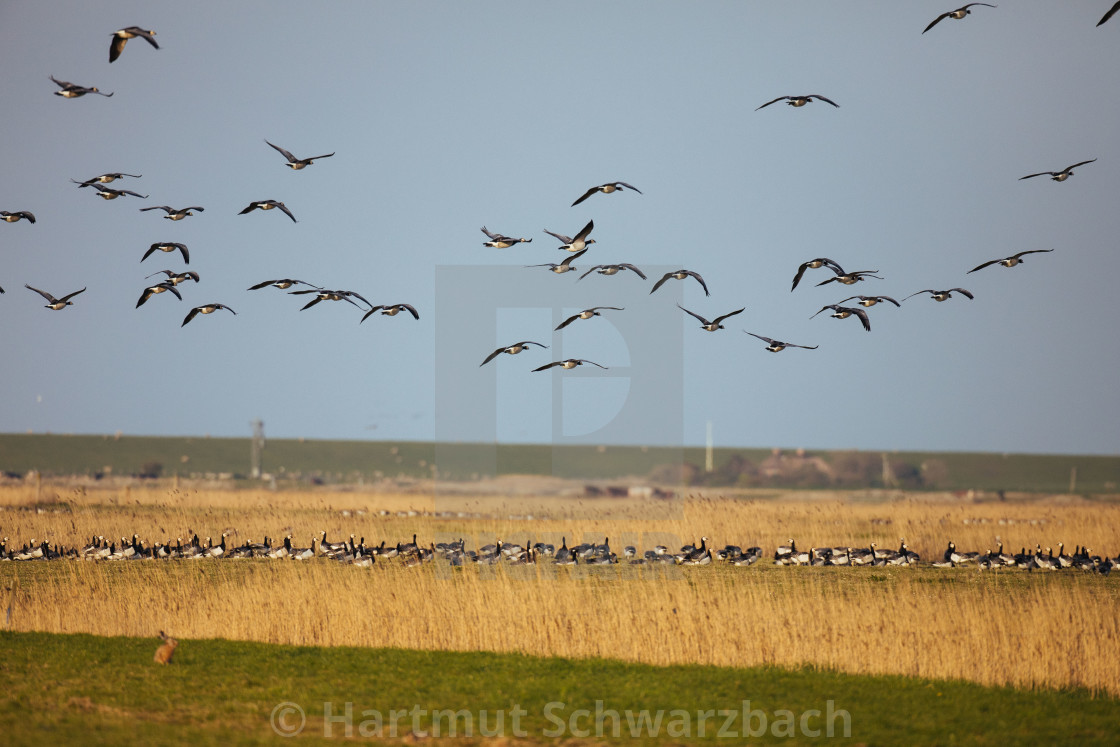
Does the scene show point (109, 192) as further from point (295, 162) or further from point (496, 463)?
point (496, 463)

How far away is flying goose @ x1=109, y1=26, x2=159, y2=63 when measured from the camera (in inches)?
665

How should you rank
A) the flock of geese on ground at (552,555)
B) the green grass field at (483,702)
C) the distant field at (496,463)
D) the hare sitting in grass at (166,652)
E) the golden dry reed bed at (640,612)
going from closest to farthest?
the green grass field at (483,702) < the hare sitting in grass at (166,652) < the golden dry reed bed at (640,612) < the flock of geese on ground at (552,555) < the distant field at (496,463)

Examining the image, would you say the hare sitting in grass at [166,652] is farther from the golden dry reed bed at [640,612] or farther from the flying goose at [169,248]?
the flying goose at [169,248]

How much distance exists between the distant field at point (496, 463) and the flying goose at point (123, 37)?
9597cm

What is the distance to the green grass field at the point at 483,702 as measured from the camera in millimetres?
12781

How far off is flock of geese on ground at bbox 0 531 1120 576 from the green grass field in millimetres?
10501

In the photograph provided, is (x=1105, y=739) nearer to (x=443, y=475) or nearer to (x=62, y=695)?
(x=62, y=695)

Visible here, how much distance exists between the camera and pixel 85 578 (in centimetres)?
2328

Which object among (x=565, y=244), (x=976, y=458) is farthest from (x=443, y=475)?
(x=565, y=244)

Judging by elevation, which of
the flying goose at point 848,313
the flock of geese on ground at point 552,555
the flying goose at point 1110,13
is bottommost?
the flock of geese on ground at point 552,555

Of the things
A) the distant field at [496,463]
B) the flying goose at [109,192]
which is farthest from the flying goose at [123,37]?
the distant field at [496,463]

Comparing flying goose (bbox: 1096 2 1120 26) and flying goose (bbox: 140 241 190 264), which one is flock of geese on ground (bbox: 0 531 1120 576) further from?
flying goose (bbox: 1096 2 1120 26)

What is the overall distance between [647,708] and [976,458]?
533ft

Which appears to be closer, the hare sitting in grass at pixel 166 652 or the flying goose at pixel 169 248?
the hare sitting in grass at pixel 166 652
